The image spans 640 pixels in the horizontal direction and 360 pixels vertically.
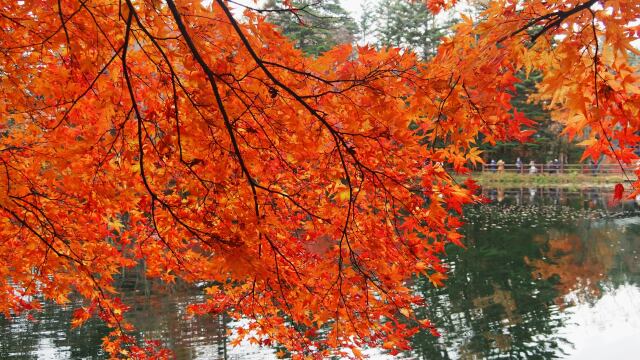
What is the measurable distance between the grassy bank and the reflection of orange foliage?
55.7ft

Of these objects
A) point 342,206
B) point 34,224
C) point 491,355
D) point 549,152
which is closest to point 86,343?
point 34,224

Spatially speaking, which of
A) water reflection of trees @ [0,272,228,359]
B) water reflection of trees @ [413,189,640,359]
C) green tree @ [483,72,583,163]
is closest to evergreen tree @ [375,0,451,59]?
green tree @ [483,72,583,163]

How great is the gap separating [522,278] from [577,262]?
2.39 meters

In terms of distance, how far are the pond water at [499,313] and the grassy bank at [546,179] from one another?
706 inches

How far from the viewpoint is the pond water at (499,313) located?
29.4 feet

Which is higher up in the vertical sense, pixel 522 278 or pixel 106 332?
pixel 522 278

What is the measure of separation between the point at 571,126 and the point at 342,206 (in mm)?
1558

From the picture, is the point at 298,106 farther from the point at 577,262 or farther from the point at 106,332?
the point at 577,262

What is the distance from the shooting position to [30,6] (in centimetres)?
233

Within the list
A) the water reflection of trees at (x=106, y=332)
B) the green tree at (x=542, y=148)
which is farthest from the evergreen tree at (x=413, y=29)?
the water reflection of trees at (x=106, y=332)

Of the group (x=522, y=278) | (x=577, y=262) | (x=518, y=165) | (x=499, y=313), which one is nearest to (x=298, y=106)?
(x=499, y=313)

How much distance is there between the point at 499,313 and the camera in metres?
10.5

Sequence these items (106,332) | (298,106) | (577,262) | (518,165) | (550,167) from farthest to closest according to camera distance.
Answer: (550,167) → (518,165) → (577,262) → (106,332) → (298,106)

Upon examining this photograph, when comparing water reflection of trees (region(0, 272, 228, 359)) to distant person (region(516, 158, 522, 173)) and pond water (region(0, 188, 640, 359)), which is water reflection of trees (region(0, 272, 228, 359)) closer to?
pond water (region(0, 188, 640, 359))
